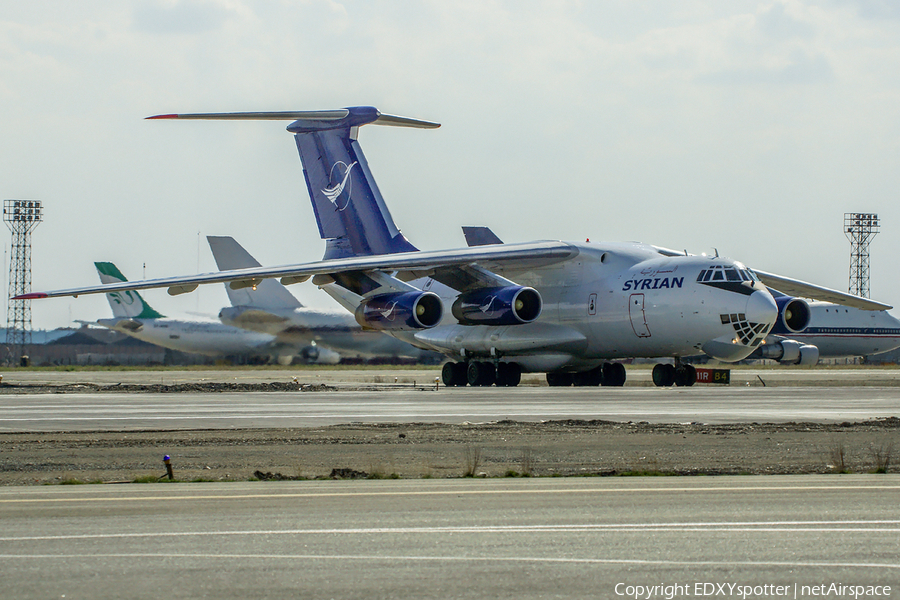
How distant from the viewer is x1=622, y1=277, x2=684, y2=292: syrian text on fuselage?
2862 cm

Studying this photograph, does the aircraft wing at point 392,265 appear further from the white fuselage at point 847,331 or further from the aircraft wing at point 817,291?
the white fuselage at point 847,331

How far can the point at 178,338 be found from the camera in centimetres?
5688

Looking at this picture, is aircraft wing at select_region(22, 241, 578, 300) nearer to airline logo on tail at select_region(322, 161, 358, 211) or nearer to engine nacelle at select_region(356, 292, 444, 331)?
engine nacelle at select_region(356, 292, 444, 331)

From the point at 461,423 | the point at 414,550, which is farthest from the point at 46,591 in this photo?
the point at 461,423

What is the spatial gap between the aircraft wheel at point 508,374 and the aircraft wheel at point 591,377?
7.29 ft

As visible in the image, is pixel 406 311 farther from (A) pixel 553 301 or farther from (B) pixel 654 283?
(B) pixel 654 283

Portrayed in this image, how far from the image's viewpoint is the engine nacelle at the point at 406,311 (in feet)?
98.0

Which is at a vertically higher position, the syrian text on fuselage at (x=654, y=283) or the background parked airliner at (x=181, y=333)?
the syrian text on fuselage at (x=654, y=283)

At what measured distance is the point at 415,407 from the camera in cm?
2108

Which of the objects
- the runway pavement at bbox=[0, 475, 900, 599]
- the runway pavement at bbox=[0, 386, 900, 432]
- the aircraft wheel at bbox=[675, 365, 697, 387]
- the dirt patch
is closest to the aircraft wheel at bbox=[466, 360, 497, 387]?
the runway pavement at bbox=[0, 386, 900, 432]

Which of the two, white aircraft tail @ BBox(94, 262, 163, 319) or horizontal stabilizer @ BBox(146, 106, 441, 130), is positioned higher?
horizontal stabilizer @ BBox(146, 106, 441, 130)

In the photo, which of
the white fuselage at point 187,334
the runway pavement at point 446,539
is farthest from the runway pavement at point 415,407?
the white fuselage at point 187,334

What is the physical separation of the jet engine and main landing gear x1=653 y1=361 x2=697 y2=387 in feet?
76.2

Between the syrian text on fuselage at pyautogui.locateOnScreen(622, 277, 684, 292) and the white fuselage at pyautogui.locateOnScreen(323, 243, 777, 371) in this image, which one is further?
the syrian text on fuselage at pyautogui.locateOnScreen(622, 277, 684, 292)
